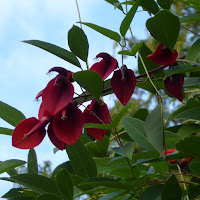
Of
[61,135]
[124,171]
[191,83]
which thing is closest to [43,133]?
[61,135]

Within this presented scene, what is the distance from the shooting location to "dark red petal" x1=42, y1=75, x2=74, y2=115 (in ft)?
1.37

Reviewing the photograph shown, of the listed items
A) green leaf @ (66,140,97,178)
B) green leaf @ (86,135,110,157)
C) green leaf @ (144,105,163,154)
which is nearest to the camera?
green leaf @ (144,105,163,154)

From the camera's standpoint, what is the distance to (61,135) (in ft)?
1.39

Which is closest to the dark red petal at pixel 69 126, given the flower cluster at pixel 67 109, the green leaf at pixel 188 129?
the flower cluster at pixel 67 109

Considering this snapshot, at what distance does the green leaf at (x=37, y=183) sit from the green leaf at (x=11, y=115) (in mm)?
103

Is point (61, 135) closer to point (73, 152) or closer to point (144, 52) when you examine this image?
point (73, 152)

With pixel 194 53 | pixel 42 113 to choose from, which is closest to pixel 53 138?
pixel 42 113

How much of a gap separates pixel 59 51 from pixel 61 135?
0.10 meters

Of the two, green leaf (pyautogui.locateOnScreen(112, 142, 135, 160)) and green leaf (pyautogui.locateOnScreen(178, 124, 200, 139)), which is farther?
green leaf (pyautogui.locateOnScreen(178, 124, 200, 139))

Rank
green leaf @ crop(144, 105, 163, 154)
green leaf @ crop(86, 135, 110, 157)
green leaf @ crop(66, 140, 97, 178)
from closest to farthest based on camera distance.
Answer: green leaf @ crop(144, 105, 163, 154)
green leaf @ crop(66, 140, 97, 178)
green leaf @ crop(86, 135, 110, 157)

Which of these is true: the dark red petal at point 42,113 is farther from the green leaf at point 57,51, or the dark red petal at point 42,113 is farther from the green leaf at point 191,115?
the green leaf at point 191,115

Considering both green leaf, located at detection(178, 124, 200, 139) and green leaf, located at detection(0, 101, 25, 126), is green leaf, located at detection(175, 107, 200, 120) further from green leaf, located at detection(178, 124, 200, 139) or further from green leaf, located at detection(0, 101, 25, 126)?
green leaf, located at detection(0, 101, 25, 126)

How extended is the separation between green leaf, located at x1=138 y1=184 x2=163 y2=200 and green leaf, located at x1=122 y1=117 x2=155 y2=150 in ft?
0.18

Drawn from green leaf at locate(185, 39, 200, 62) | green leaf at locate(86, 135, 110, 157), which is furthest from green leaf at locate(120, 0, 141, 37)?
green leaf at locate(86, 135, 110, 157)
